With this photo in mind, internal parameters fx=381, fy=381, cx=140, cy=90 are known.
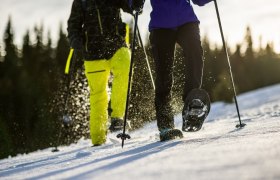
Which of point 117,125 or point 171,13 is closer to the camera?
point 171,13

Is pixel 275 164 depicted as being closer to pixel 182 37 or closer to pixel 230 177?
pixel 230 177

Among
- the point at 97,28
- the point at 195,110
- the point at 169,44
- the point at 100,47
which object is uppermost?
the point at 97,28

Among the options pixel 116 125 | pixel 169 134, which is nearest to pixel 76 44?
pixel 116 125

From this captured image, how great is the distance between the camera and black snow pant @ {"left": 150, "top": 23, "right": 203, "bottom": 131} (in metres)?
3.67

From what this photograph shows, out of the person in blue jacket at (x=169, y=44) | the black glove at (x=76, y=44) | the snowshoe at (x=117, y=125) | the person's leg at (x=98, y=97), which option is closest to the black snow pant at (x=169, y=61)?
the person in blue jacket at (x=169, y=44)

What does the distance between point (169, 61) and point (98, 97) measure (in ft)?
4.25

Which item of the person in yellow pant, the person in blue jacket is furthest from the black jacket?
the person in blue jacket

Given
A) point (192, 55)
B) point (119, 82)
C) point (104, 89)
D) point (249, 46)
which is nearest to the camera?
point (192, 55)

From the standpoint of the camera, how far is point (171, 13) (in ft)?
12.2

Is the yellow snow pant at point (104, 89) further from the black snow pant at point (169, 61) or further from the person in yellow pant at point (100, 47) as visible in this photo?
the black snow pant at point (169, 61)

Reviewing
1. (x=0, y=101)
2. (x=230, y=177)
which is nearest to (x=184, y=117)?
(x=230, y=177)

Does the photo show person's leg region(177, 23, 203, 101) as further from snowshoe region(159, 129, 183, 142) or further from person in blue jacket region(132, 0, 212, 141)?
snowshoe region(159, 129, 183, 142)

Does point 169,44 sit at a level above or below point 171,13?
below

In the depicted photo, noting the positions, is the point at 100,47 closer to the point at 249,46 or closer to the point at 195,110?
the point at 195,110
